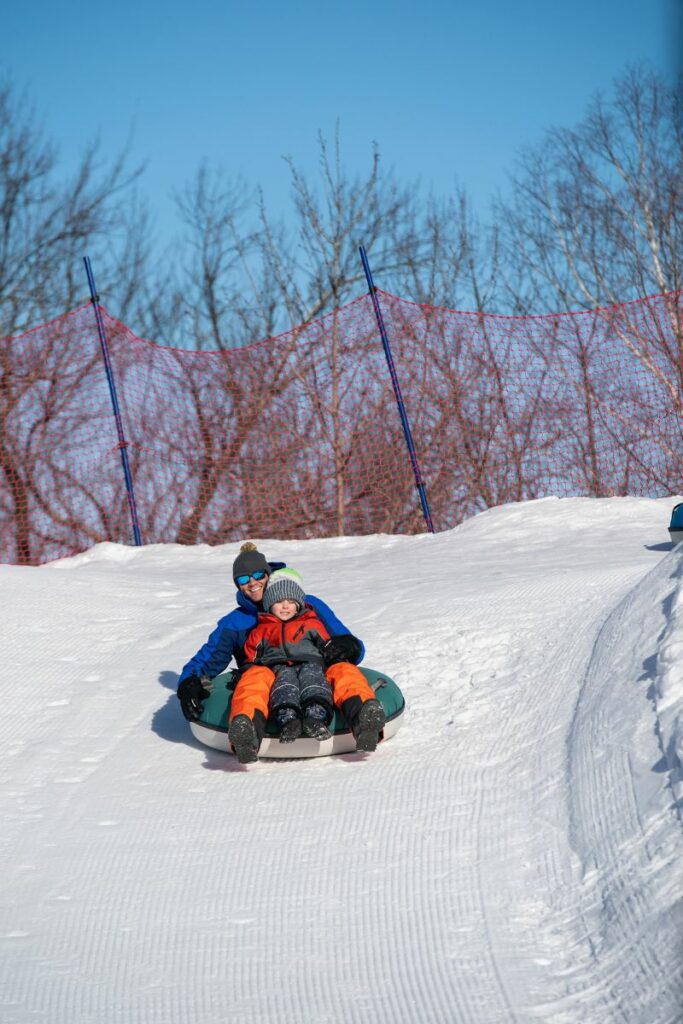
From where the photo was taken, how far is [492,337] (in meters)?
9.87

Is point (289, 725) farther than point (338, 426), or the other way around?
point (338, 426)

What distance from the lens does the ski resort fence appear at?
31.0 ft

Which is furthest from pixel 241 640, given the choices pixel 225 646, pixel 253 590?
pixel 253 590

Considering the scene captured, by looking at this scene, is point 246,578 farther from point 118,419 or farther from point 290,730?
point 118,419

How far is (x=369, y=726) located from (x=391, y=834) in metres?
0.55

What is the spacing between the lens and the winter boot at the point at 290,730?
414 cm

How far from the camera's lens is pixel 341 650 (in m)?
4.45

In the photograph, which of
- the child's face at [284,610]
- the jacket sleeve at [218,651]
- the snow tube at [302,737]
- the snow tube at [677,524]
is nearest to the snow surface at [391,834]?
the snow tube at [302,737]

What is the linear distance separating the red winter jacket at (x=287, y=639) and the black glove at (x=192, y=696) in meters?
0.24

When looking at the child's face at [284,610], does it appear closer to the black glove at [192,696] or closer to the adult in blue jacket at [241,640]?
the adult in blue jacket at [241,640]

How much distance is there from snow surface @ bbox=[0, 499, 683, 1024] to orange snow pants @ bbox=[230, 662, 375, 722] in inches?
10.8

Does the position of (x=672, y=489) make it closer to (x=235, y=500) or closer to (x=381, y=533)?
(x=381, y=533)

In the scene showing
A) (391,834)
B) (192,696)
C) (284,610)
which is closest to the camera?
(391,834)

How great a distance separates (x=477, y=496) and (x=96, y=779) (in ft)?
19.0
